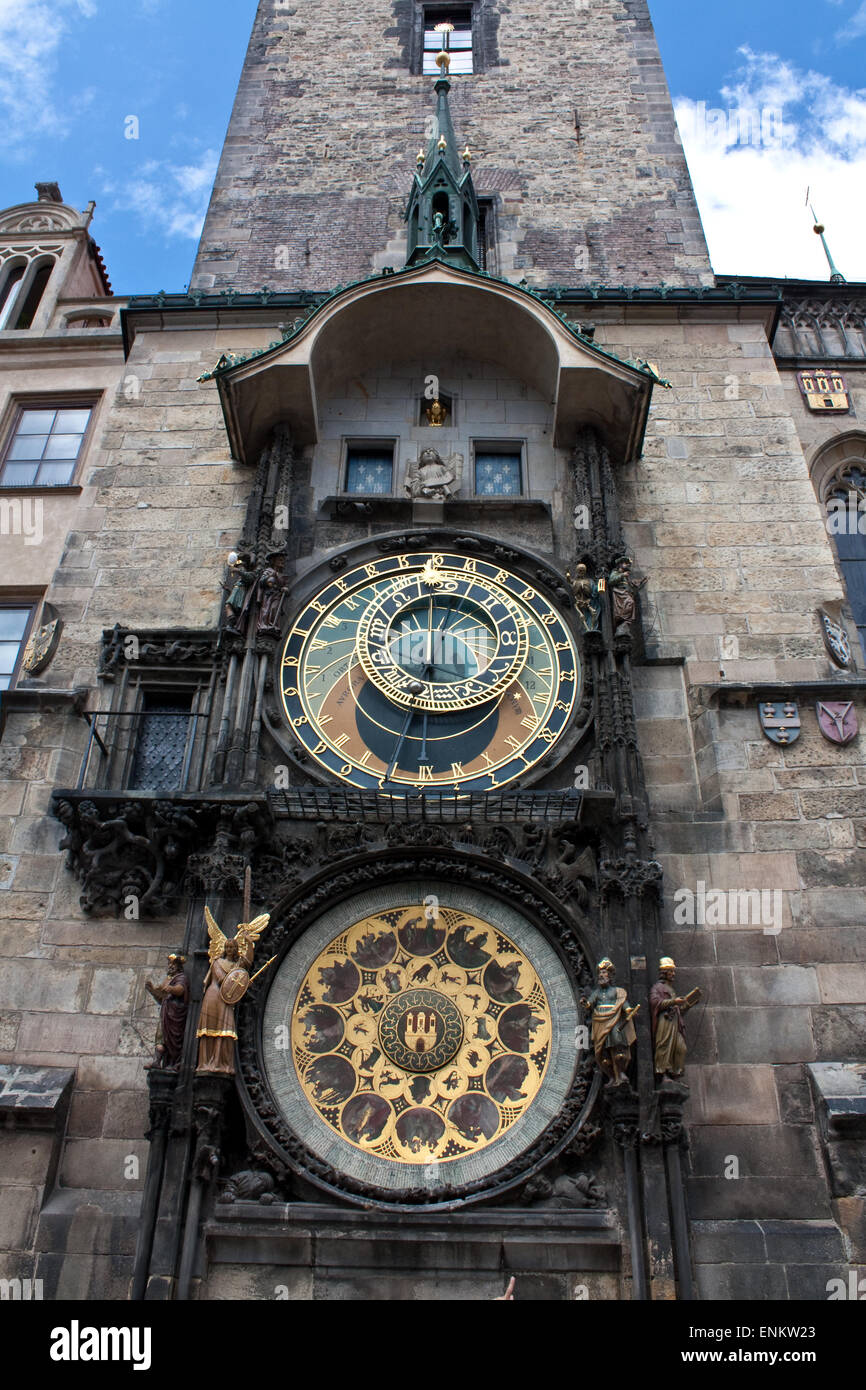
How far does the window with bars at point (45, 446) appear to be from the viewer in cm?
1295

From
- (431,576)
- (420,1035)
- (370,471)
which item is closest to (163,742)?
(431,576)

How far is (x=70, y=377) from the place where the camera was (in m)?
13.7

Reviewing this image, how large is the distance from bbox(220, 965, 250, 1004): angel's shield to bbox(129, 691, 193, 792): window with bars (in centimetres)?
201

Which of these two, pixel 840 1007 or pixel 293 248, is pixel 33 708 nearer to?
pixel 840 1007

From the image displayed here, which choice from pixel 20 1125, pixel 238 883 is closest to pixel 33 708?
pixel 238 883

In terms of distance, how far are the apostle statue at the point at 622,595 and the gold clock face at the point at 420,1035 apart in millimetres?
2752

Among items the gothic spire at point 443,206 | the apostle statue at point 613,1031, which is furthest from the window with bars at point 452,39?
the apostle statue at point 613,1031

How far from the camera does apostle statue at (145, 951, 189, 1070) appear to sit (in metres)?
7.98

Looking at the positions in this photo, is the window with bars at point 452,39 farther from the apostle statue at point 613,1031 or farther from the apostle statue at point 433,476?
the apostle statue at point 613,1031

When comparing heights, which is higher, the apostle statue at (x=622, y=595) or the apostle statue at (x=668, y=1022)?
the apostle statue at (x=622, y=595)

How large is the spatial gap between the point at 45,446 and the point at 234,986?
742cm

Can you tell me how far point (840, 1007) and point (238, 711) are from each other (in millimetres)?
4959

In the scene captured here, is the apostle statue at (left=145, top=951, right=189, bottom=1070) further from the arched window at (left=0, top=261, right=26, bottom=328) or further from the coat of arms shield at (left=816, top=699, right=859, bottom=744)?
the arched window at (left=0, top=261, right=26, bottom=328)

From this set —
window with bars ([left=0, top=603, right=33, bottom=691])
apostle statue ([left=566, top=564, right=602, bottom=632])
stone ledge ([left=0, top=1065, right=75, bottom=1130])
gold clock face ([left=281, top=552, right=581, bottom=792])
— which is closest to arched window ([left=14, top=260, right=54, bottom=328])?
window with bars ([left=0, top=603, right=33, bottom=691])
